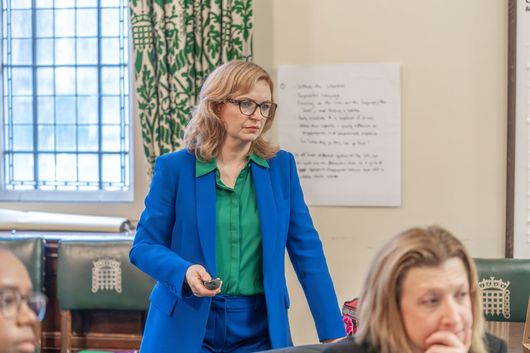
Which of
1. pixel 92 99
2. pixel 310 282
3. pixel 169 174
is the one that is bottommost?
pixel 310 282

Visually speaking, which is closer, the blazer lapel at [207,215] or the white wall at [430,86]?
the blazer lapel at [207,215]

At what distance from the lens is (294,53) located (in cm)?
485

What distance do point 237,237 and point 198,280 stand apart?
285mm

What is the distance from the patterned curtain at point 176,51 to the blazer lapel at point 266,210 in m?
1.75

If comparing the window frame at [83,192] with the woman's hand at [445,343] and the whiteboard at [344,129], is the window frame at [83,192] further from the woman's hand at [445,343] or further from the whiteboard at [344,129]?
the woman's hand at [445,343]

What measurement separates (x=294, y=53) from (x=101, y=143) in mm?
1420

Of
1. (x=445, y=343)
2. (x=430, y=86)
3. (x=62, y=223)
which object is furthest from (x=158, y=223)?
(x=430, y=86)

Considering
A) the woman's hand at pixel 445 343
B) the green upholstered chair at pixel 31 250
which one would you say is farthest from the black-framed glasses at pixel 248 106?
the green upholstered chair at pixel 31 250

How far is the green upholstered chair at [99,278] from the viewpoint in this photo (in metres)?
4.23

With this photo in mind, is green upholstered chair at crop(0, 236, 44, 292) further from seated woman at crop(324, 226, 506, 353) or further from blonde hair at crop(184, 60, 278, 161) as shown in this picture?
seated woman at crop(324, 226, 506, 353)

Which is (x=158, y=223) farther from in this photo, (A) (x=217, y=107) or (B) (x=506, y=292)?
(B) (x=506, y=292)

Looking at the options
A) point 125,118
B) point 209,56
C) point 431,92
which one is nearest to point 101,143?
point 125,118

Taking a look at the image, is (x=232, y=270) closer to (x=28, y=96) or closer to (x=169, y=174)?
(x=169, y=174)

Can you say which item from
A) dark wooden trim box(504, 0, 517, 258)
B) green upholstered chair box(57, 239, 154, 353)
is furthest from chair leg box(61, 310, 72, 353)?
dark wooden trim box(504, 0, 517, 258)
